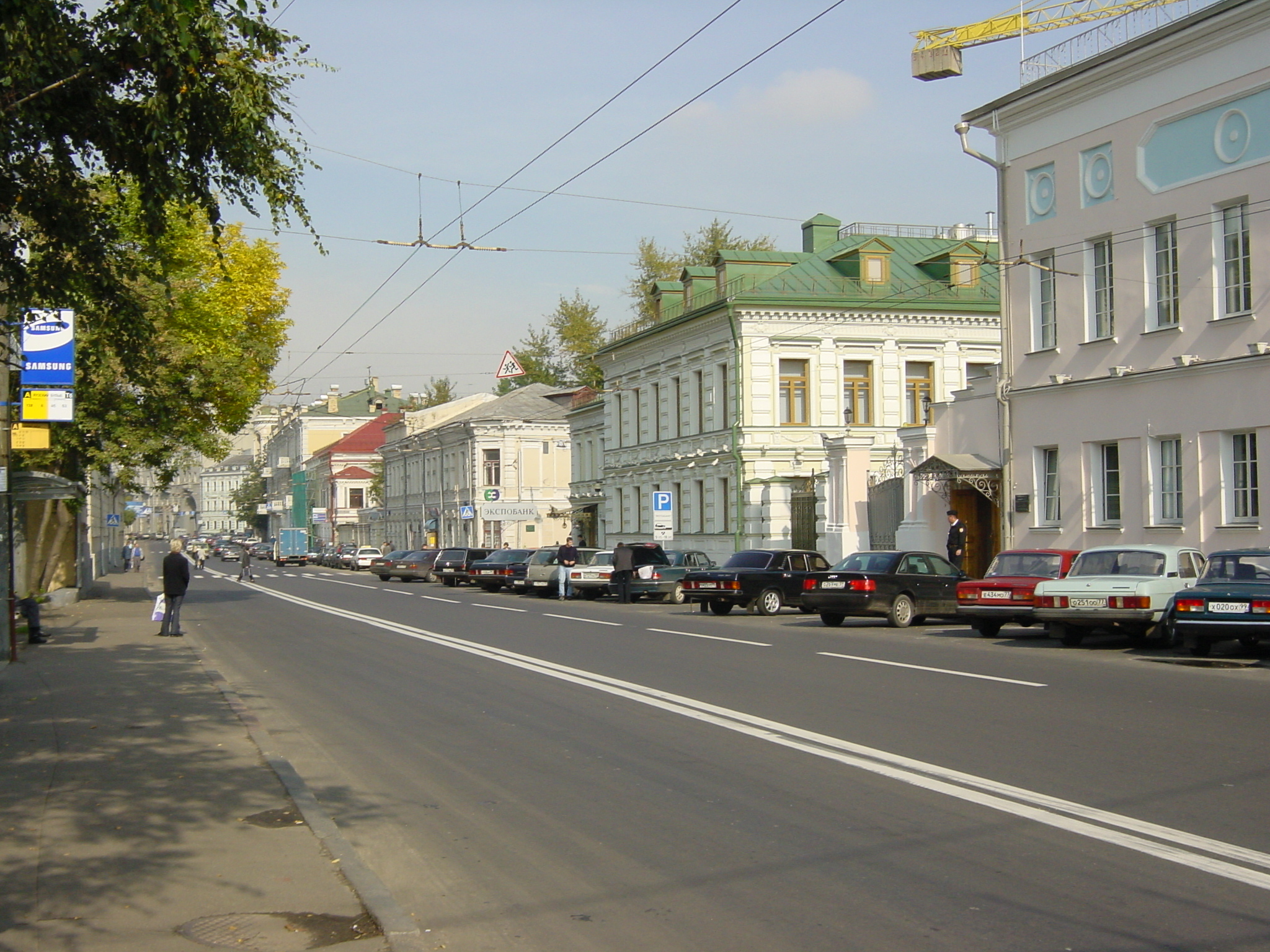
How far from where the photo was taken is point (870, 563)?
2411cm

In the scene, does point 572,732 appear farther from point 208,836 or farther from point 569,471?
point 569,471

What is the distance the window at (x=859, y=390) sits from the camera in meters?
44.4

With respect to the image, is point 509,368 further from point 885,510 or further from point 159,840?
point 159,840

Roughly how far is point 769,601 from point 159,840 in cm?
2124

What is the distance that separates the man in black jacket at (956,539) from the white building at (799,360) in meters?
11.6

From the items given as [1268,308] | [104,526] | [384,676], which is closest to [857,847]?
[384,676]

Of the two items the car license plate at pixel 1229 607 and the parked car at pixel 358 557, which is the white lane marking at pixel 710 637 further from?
the parked car at pixel 358 557

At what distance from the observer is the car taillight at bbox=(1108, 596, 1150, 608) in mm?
18144

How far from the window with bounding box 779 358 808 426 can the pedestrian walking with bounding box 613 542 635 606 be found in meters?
10.9

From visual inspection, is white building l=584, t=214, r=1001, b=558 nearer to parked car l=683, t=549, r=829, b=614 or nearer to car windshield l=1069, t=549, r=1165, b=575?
parked car l=683, t=549, r=829, b=614

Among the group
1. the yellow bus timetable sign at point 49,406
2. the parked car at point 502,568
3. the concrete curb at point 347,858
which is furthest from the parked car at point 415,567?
the concrete curb at point 347,858

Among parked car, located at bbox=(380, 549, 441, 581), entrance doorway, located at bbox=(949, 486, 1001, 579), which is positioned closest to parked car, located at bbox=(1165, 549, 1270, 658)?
entrance doorway, located at bbox=(949, 486, 1001, 579)

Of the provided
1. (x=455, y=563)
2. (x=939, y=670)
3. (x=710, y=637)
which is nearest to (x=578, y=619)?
(x=710, y=637)

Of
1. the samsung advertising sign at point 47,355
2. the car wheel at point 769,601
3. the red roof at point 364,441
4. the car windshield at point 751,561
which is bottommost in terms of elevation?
the car wheel at point 769,601
